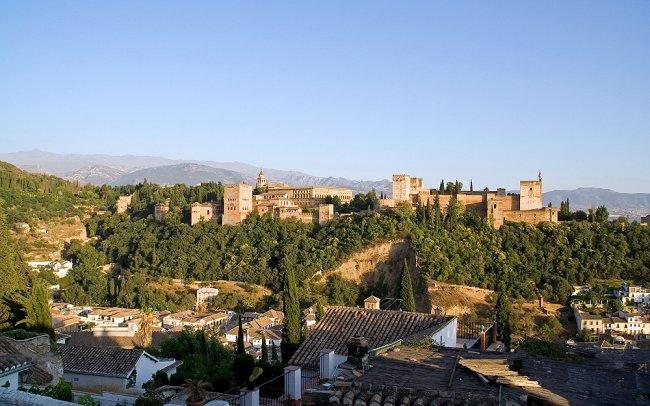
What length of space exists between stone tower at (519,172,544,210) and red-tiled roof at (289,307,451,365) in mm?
41973

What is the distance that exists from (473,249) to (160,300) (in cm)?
2381

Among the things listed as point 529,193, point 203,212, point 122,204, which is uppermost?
point 529,193

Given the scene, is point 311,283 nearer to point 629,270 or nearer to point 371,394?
point 629,270

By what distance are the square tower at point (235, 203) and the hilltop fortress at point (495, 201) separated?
12.8m

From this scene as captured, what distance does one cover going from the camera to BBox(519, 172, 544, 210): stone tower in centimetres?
4856

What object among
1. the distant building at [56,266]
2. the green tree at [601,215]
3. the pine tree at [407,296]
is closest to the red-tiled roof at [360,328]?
the pine tree at [407,296]

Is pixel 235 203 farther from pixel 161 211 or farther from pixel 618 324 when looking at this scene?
pixel 618 324

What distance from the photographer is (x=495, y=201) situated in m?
47.1

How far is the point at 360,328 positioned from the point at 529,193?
42.9m

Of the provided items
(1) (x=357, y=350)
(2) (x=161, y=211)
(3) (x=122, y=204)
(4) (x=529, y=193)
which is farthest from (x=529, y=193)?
(1) (x=357, y=350)

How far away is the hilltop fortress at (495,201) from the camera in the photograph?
4716 cm

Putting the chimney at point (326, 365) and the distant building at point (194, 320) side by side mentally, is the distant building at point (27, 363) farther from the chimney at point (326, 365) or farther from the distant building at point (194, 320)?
the distant building at point (194, 320)

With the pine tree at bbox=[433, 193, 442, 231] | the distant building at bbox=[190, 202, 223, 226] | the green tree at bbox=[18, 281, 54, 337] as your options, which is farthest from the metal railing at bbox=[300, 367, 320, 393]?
the distant building at bbox=[190, 202, 223, 226]

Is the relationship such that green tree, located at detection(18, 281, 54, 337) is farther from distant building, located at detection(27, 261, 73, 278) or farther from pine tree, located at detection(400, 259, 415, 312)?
distant building, located at detection(27, 261, 73, 278)
